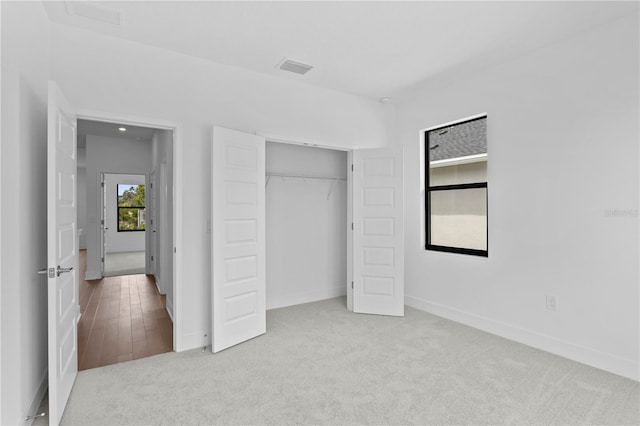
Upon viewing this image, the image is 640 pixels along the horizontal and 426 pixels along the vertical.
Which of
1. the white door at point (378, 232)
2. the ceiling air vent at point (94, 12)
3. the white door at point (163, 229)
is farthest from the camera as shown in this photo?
the white door at point (163, 229)

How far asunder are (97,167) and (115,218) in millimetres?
4402

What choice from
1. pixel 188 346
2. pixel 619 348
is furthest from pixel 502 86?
pixel 188 346

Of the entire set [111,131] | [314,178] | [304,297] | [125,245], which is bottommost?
[304,297]

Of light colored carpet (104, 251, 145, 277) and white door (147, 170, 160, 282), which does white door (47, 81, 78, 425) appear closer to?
white door (147, 170, 160, 282)

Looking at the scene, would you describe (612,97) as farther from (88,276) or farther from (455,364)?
(88,276)

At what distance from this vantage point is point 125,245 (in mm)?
10430

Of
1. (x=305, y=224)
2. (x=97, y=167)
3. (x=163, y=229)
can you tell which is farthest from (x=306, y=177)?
(x=97, y=167)

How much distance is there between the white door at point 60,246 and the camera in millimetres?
1969

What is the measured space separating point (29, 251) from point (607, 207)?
13.7 feet

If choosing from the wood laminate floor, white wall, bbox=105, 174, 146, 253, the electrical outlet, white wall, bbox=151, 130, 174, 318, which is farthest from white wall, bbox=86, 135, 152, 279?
the electrical outlet

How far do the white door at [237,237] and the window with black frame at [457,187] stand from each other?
2185 millimetres

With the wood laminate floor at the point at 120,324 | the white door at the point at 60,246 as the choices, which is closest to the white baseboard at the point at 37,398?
the white door at the point at 60,246

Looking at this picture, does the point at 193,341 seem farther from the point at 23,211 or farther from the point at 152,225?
the point at 152,225

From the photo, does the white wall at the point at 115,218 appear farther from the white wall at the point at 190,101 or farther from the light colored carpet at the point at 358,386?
the light colored carpet at the point at 358,386
